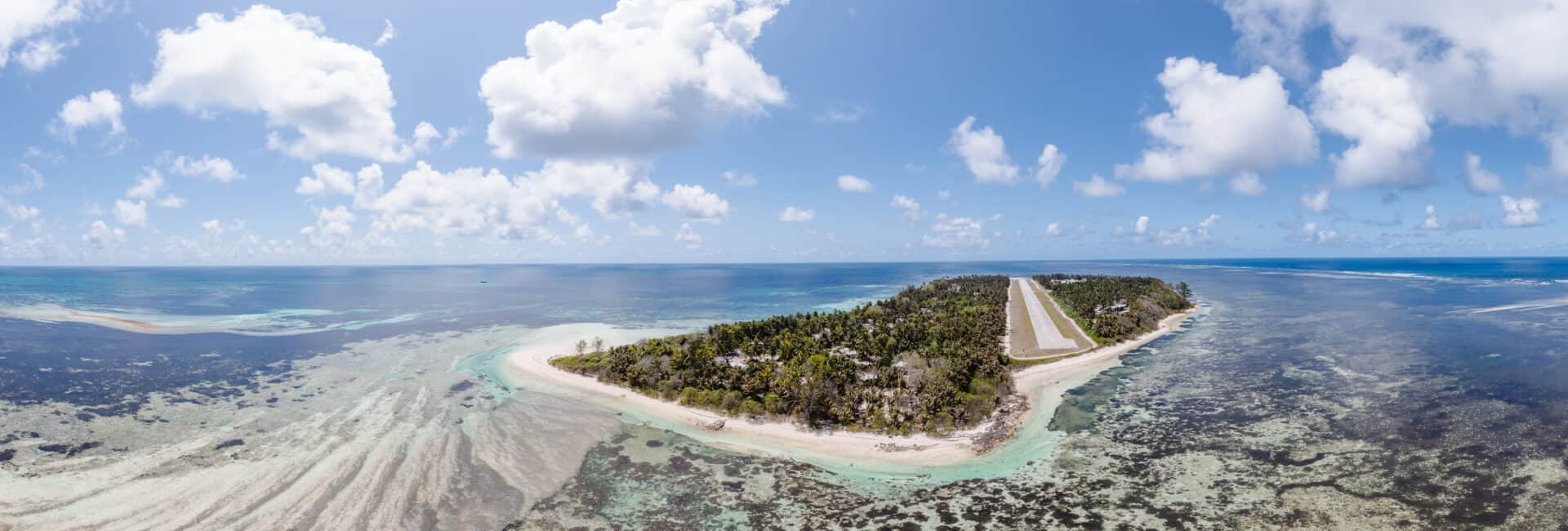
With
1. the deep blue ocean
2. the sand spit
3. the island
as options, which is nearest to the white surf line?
the island

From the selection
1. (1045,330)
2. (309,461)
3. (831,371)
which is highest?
(831,371)

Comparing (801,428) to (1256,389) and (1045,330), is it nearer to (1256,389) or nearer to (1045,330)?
(1256,389)

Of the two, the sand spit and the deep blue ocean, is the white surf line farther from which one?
the sand spit

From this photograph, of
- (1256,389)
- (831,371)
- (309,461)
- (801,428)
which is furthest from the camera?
(1256,389)

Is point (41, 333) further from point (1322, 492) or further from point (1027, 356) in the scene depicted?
point (1322, 492)

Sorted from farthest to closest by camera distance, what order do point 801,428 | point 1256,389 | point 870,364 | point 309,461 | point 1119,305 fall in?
1. point 1119,305
2. point 870,364
3. point 1256,389
4. point 801,428
5. point 309,461

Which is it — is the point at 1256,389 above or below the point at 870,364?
below

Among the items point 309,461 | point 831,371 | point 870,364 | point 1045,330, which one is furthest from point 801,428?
point 1045,330
